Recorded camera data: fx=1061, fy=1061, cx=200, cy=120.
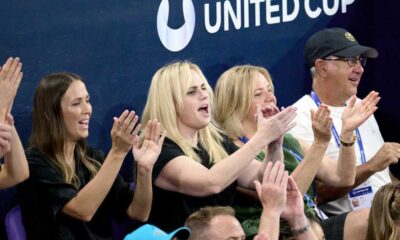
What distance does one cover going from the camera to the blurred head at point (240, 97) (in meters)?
5.30

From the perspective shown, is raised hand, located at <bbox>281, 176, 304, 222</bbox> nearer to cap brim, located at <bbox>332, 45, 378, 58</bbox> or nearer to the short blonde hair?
the short blonde hair

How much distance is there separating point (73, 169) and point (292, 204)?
3.35 ft

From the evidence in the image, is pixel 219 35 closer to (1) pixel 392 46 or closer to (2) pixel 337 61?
(2) pixel 337 61

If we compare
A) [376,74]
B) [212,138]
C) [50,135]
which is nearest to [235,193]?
[212,138]

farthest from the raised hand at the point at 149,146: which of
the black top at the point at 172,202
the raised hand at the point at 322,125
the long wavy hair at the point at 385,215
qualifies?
the long wavy hair at the point at 385,215

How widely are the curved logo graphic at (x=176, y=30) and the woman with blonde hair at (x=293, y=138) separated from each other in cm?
56

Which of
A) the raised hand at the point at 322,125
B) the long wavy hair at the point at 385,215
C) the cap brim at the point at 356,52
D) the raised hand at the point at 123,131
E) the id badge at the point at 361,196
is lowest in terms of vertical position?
the id badge at the point at 361,196

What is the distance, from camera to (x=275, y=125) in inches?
186

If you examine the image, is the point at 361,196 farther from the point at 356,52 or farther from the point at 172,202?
the point at 172,202

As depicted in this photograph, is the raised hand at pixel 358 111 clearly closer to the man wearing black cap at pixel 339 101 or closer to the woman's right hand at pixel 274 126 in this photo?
the man wearing black cap at pixel 339 101

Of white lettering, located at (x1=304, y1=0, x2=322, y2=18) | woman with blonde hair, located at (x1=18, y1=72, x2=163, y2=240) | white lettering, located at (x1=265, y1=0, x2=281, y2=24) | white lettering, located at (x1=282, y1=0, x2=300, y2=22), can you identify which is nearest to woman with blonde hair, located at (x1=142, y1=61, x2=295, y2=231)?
woman with blonde hair, located at (x1=18, y1=72, x2=163, y2=240)

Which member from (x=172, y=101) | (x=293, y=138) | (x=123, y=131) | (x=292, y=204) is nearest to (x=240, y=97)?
(x=293, y=138)

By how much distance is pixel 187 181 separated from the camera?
4.68 metres

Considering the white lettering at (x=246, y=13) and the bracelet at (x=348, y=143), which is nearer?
the bracelet at (x=348, y=143)
